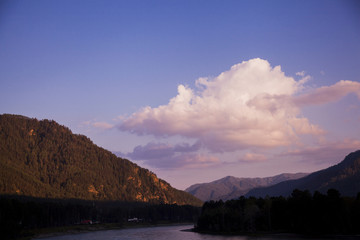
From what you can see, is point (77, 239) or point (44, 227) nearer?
point (77, 239)

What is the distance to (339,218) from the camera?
376 ft

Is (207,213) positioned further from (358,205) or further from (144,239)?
(358,205)

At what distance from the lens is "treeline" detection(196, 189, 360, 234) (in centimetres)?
11500

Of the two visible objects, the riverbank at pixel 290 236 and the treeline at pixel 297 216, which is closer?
the riverbank at pixel 290 236

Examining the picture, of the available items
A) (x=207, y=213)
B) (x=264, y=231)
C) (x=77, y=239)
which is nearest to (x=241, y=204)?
(x=207, y=213)

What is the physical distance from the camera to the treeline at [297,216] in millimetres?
115000

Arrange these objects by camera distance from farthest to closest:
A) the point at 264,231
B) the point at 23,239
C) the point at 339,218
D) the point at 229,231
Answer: the point at 229,231 < the point at 264,231 < the point at 23,239 < the point at 339,218

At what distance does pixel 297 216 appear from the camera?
128500 millimetres

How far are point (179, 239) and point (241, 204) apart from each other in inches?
2090

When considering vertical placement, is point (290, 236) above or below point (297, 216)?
below

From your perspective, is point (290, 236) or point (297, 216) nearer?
point (290, 236)

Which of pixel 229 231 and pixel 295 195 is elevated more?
pixel 295 195

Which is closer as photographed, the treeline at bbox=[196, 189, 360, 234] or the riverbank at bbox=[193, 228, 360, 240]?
the riverbank at bbox=[193, 228, 360, 240]

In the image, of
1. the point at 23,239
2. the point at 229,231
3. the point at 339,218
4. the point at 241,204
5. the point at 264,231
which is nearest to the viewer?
the point at 339,218
